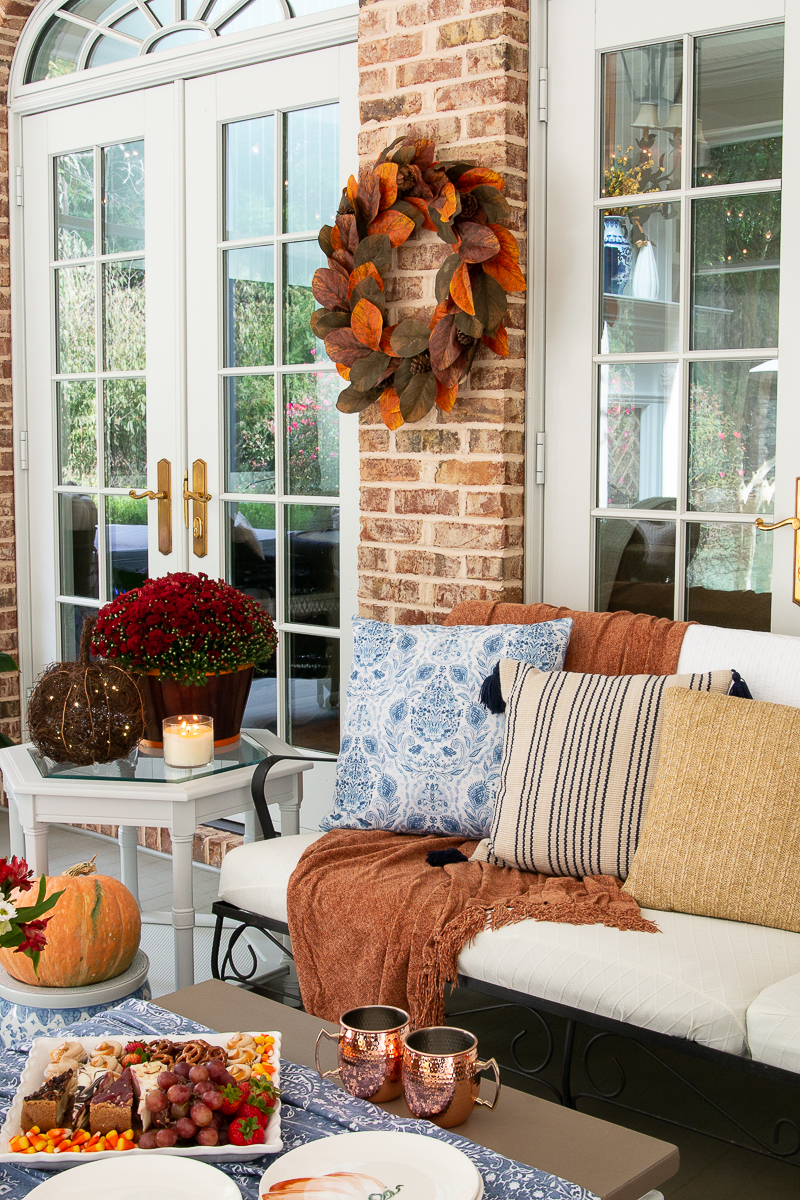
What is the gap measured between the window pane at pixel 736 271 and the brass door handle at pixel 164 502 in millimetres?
1884

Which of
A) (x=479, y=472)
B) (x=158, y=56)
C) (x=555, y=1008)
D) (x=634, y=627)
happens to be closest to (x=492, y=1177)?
(x=555, y=1008)

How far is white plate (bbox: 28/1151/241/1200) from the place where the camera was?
1283 mm

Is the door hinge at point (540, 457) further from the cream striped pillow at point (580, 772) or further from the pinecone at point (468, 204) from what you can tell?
the cream striped pillow at point (580, 772)

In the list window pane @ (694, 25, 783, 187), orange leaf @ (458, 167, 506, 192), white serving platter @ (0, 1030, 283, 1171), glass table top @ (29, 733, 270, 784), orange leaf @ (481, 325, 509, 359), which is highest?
window pane @ (694, 25, 783, 187)

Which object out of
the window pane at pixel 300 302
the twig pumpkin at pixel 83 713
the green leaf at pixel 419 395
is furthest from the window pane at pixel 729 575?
the twig pumpkin at pixel 83 713

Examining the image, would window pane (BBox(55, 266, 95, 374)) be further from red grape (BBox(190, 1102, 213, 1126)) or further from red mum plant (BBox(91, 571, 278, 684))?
red grape (BBox(190, 1102, 213, 1126))

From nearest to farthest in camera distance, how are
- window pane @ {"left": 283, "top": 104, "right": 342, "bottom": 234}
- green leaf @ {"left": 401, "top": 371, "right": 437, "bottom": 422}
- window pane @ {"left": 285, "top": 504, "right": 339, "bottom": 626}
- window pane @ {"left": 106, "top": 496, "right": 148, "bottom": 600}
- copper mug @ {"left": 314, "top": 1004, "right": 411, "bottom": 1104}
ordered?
copper mug @ {"left": 314, "top": 1004, "right": 411, "bottom": 1104} < green leaf @ {"left": 401, "top": 371, "right": 437, "bottom": 422} < window pane @ {"left": 283, "top": 104, "right": 342, "bottom": 234} < window pane @ {"left": 285, "top": 504, "right": 339, "bottom": 626} < window pane @ {"left": 106, "top": 496, "right": 148, "bottom": 600}

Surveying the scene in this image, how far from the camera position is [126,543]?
421 centimetres

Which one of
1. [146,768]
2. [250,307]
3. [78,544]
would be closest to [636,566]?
[146,768]

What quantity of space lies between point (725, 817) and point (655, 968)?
34cm

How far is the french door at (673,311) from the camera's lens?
2.77 metres

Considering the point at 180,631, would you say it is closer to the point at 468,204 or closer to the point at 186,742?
the point at 186,742

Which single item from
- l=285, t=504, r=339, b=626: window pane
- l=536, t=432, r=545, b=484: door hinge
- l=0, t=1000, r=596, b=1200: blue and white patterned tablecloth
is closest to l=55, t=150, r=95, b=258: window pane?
l=285, t=504, r=339, b=626: window pane

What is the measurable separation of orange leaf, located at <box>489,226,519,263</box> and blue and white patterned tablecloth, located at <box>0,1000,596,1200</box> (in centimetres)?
197
